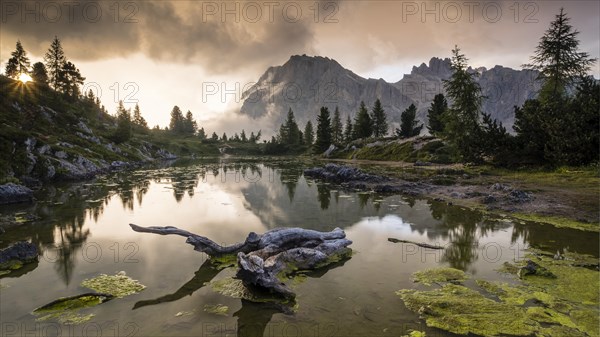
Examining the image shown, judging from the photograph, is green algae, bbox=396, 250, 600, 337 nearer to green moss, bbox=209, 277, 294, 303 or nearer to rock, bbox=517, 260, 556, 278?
rock, bbox=517, 260, 556, 278

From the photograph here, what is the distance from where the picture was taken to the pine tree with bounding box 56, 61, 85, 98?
348ft

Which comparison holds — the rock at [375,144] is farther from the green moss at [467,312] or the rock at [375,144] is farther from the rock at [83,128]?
the green moss at [467,312]

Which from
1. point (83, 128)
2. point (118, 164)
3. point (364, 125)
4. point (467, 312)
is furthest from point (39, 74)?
point (467, 312)

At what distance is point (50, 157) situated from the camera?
48312 millimetres

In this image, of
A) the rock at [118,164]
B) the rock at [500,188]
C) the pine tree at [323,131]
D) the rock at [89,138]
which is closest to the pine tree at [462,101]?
the rock at [500,188]

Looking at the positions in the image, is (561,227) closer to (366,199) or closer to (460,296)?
(460,296)

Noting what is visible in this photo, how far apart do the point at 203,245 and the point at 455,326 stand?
1071 centimetres

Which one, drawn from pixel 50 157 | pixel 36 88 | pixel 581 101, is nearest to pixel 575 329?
pixel 581 101

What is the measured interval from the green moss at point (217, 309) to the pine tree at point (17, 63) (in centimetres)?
13177

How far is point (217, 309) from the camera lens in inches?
403

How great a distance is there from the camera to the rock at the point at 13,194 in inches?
1133

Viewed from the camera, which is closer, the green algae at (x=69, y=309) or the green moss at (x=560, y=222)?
the green algae at (x=69, y=309)

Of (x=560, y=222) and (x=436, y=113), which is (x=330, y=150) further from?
(x=560, y=222)

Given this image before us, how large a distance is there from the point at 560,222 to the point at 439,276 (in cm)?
1318
